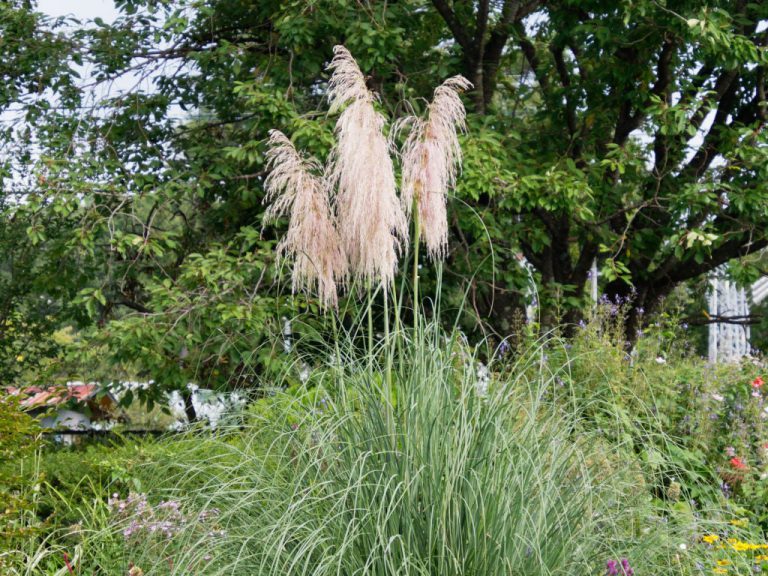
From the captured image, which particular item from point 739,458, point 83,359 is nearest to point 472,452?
point 739,458

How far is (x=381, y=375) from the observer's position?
3.47m

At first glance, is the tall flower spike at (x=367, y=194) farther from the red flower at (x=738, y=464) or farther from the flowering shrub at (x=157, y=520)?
the red flower at (x=738, y=464)

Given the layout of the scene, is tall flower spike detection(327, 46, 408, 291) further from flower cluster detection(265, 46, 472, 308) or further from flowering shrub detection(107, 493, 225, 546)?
flowering shrub detection(107, 493, 225, 546)

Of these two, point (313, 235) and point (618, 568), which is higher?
point (313, 235)

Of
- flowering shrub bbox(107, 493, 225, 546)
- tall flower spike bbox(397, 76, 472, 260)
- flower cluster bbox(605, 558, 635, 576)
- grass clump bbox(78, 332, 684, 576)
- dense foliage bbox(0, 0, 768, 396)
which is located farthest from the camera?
dense foliage bbox(0, 0, 768, 396)

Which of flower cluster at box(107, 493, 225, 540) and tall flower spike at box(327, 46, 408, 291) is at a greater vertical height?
tall flower spike at box(327, 46, 408, 291)

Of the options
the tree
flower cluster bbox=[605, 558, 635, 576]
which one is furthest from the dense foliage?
flower cluster bbox=[605, 558, 635, 576]

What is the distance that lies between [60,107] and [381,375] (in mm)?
6246

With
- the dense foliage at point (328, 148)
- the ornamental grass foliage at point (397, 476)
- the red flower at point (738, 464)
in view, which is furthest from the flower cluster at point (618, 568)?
the dense foliage at point (328, 148)

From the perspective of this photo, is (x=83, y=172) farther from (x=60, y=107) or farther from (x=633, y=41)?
(x=633, y=41)

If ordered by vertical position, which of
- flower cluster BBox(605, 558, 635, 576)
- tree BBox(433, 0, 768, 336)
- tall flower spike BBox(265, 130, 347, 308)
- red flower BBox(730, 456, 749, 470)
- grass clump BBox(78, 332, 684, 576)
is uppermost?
tree BBox(433, 0, 768, 336)

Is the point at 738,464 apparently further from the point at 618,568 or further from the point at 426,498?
the point at 426,498

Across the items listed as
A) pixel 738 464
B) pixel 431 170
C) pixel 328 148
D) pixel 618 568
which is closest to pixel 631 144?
pixel 328 148

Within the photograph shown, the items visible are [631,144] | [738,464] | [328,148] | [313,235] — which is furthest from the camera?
Result: [631,144]
